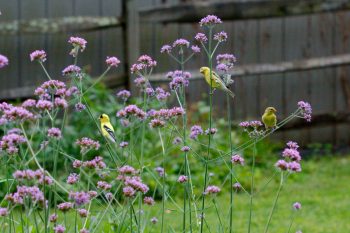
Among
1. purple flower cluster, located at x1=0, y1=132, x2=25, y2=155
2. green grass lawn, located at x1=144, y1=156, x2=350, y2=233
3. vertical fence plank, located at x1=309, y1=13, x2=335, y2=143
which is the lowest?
green grass lawn, located at x1=144, y1=156, x2=350, y2=233

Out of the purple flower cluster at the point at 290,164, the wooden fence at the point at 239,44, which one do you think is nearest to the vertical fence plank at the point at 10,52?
the wooden fence at the point at 239,44

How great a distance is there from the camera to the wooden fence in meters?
9.46

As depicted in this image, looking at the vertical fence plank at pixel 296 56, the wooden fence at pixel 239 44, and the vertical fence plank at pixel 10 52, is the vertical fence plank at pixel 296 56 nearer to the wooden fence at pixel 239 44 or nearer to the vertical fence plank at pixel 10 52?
the wooden fence at pixel 239 44

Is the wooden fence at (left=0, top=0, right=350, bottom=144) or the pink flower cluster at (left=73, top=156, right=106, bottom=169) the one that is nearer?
the pink flower cluster at (left=73, top=156, right=106, bottom=169)

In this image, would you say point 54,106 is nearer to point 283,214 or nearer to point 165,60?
point 283,214

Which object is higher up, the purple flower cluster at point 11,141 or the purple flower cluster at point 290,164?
the purple flower cluster at point 11,141

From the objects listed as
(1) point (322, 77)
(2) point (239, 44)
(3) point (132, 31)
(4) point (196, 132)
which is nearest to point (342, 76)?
(1) point (322, 77)

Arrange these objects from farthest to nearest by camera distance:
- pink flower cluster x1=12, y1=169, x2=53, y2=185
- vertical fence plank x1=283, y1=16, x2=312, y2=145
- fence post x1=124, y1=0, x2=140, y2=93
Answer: vertical fence plank x1=283, y1=16, x2=312, y2=145
fence post x1=124, y1=0, x2=140, y2=93
pink flower cluster x1=12, y1=169, x2=53, y2=185

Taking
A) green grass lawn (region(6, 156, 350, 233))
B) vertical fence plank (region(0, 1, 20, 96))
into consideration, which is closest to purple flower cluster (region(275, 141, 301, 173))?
green grass lawn (region(6, 156, 350, 233))

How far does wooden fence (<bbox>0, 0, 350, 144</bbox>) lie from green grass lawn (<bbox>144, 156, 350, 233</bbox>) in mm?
1600

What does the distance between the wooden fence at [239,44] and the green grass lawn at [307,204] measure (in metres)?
1.60

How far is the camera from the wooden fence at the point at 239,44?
9461 millimetres

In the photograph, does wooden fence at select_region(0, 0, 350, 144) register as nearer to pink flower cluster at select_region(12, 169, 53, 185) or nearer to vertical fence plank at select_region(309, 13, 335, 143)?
vertical fence plank at select_region(309, 13, 335, 143)

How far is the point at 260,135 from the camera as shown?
3.08m
